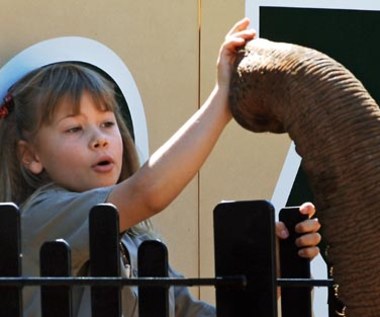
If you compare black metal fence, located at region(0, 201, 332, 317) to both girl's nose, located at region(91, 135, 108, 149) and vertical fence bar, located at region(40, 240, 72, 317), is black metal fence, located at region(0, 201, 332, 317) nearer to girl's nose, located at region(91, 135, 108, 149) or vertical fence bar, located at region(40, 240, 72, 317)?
vertical fence bar, located at region(40, 240, 72, 317)

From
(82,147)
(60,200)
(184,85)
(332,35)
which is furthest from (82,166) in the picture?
(332,35)

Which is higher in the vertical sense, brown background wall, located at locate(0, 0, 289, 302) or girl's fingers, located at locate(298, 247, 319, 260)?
brown background wall, located at locate(0, 0, 289, 302)

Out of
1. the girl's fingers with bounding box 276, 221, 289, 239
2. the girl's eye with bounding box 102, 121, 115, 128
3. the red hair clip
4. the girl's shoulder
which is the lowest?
the girl's fingers with bounding box 276, 221, 289, 239

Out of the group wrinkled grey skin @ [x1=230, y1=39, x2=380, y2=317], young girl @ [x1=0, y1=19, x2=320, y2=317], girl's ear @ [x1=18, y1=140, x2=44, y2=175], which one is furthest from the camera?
girl's ear @ [x1=18, y1=140, x2=44, y2=175]

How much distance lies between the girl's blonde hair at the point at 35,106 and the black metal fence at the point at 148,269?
0.82 metres

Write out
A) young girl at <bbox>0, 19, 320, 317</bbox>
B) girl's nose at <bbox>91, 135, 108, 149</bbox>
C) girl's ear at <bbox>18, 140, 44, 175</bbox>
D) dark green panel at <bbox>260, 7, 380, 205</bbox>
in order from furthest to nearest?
dark green panel at <bbox>260, 7, 380, 205</bbox> < girl's ear at <bbox>18, 140, 44, 175</bbox> < girl's nose at <bbox>91, 135, 108, 149</bbox> < young girl at <bbox>0, 19, 320, 317</bbox>

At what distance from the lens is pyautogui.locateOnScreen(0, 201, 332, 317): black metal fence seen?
94.7 inches

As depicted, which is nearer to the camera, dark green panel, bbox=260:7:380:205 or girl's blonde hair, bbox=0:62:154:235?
girl's blonde hair, bbox=0:62:154:235

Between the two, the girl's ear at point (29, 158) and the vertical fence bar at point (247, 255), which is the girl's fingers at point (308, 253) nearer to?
the vertical fence bar at point (247, 255)

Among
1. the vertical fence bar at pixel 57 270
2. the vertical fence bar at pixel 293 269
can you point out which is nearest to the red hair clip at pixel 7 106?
the vertical fence bar at pixel 293 269

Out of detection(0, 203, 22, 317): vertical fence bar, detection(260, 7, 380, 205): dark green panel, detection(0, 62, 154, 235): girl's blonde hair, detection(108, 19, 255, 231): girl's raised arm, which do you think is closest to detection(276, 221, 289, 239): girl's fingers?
detection(108, 19, 255, 231): girl's raised arm

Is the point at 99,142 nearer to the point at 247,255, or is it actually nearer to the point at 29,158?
the point at 29,158

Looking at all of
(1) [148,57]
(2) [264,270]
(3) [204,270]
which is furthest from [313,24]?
(2) [264,270]

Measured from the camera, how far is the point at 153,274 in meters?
2.48
